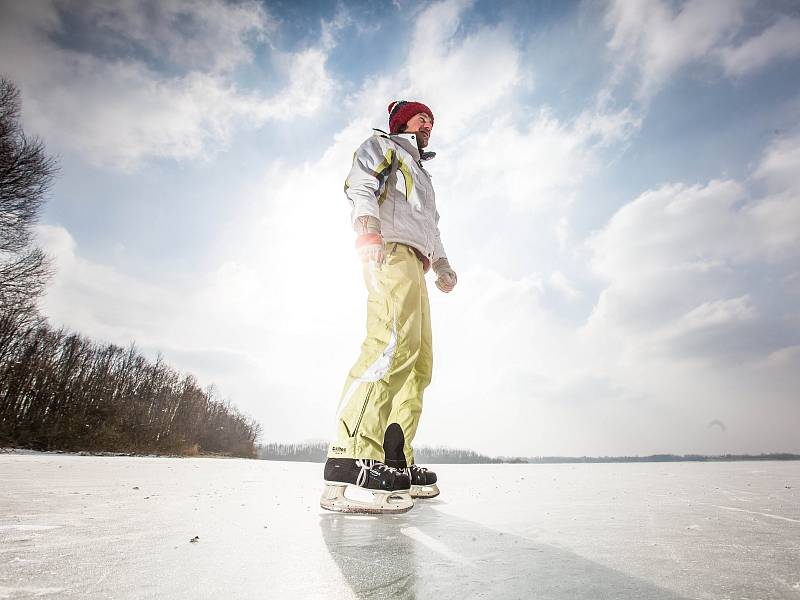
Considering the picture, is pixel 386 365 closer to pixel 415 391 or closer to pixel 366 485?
pixel 415 391

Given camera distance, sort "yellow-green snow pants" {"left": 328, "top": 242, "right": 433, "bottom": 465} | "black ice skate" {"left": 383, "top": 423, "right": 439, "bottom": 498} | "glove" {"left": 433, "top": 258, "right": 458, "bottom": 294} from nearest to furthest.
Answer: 1. "yellow-green snow pants" {"left": 328, "top": 242, "right": 433, "bottom": 465}
2. "black ice skate" {"left": 383, "top": 423, "right": 439, "bottom": 498}
3. "glove" {"left": 433, "top": 258, "right": 458, "bottom": 294}

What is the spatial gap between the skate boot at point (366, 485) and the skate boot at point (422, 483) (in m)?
0.51

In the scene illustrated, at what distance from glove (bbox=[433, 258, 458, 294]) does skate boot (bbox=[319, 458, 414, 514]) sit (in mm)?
1502

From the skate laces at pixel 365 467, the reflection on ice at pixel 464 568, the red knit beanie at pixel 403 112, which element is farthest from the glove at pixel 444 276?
the reflection on ice at pixel 464 568

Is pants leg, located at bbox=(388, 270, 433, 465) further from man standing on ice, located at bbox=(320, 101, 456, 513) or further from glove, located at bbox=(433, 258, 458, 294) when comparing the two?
glove, located at bbox=(433, 258, 458, 294)

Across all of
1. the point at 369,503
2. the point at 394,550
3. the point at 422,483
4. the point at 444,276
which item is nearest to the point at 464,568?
the point at 394,550

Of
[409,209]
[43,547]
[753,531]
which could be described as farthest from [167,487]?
[753,531]

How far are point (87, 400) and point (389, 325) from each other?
34.9 metres

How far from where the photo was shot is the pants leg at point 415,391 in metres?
2.14

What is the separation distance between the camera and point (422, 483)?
7.49 ft

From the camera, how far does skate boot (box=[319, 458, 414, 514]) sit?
157 centimetres

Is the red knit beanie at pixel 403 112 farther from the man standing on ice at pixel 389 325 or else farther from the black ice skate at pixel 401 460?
the black ice skate at pixel 401 460

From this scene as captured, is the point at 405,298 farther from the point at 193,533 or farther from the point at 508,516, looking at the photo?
the point at 193,533

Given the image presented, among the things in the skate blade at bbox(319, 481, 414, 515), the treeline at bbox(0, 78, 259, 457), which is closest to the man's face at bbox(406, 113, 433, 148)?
the skate blade at bbox(319, 481, 414, 515)
